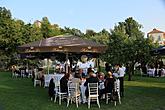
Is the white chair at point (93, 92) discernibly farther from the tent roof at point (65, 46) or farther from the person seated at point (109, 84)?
the tent roof at point (65, 46)

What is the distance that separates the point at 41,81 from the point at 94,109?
10.0 metres

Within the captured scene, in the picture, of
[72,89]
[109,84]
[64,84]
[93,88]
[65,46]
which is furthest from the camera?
Answer: [65,46]

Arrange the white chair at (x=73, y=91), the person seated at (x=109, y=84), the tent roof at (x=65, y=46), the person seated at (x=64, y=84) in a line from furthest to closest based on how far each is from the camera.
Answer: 1. the tent roof at (x=65, y=46)
2. the person seated at (x=64, y=84)
3. the white chair at (x=73, y=91)
4. the person seated at (x=109, y=84)

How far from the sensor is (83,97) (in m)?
14.5

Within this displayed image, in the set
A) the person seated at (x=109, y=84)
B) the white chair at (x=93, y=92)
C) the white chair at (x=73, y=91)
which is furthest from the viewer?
the white chair at (x=73, y=91)

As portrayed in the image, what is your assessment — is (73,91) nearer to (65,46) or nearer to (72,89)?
(72,89)

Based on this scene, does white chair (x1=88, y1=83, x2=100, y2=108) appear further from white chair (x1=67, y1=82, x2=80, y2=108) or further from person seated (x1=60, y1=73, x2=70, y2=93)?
person seated (x1=60, y1=73, x2=70, y2=93)

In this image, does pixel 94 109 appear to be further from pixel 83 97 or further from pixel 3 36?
pixel 3 36

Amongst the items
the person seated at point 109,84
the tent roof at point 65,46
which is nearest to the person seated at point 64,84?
the tent roof at point 65,46

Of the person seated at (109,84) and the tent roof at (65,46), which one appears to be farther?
the tent roof at (65,46)

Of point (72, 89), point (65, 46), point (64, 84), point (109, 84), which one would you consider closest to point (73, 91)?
point (72, 89)

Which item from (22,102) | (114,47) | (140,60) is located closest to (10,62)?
(114,47)

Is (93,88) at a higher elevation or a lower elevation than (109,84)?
lower

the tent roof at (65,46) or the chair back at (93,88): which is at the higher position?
the tent roof at (65,46)
